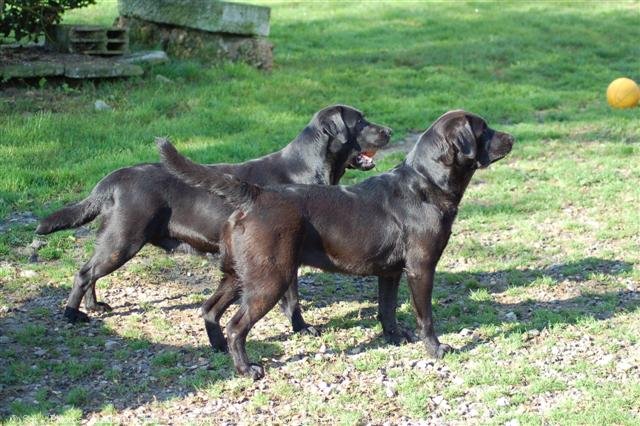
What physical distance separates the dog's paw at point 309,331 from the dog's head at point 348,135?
1.38 metres

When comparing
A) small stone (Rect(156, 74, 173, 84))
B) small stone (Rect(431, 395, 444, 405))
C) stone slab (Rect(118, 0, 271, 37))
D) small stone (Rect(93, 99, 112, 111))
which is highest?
stone slab (Rect(118, 0, 271, 37))

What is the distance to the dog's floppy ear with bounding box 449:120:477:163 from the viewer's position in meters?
6.51

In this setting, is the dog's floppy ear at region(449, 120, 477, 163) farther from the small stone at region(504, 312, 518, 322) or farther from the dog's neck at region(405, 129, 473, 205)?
the small stone at region(504, 312, 518, 322)

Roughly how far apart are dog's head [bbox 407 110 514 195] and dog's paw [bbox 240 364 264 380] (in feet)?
5.66

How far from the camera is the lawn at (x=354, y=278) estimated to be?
593 cm

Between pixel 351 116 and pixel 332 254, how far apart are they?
1.72 metres

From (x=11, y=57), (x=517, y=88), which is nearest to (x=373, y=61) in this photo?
(x=517, y=88)

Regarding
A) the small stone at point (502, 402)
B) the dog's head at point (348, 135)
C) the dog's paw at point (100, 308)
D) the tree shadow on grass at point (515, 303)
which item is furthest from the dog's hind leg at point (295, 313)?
the small stone at point (502, 402)

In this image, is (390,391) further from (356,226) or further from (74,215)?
(74,215)

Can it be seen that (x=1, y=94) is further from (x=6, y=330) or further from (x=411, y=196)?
(x=411, y=196)

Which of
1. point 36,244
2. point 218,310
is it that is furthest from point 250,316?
point 36,244

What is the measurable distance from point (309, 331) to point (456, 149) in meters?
1.68

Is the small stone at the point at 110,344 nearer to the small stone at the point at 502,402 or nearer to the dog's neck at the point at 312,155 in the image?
the dog's neck at the point at 312,155

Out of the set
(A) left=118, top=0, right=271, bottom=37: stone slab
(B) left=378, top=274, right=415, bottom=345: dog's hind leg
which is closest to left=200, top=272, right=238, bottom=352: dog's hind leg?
(B) left=378, top=274, right=415, bottom=345: dog's hind leg
